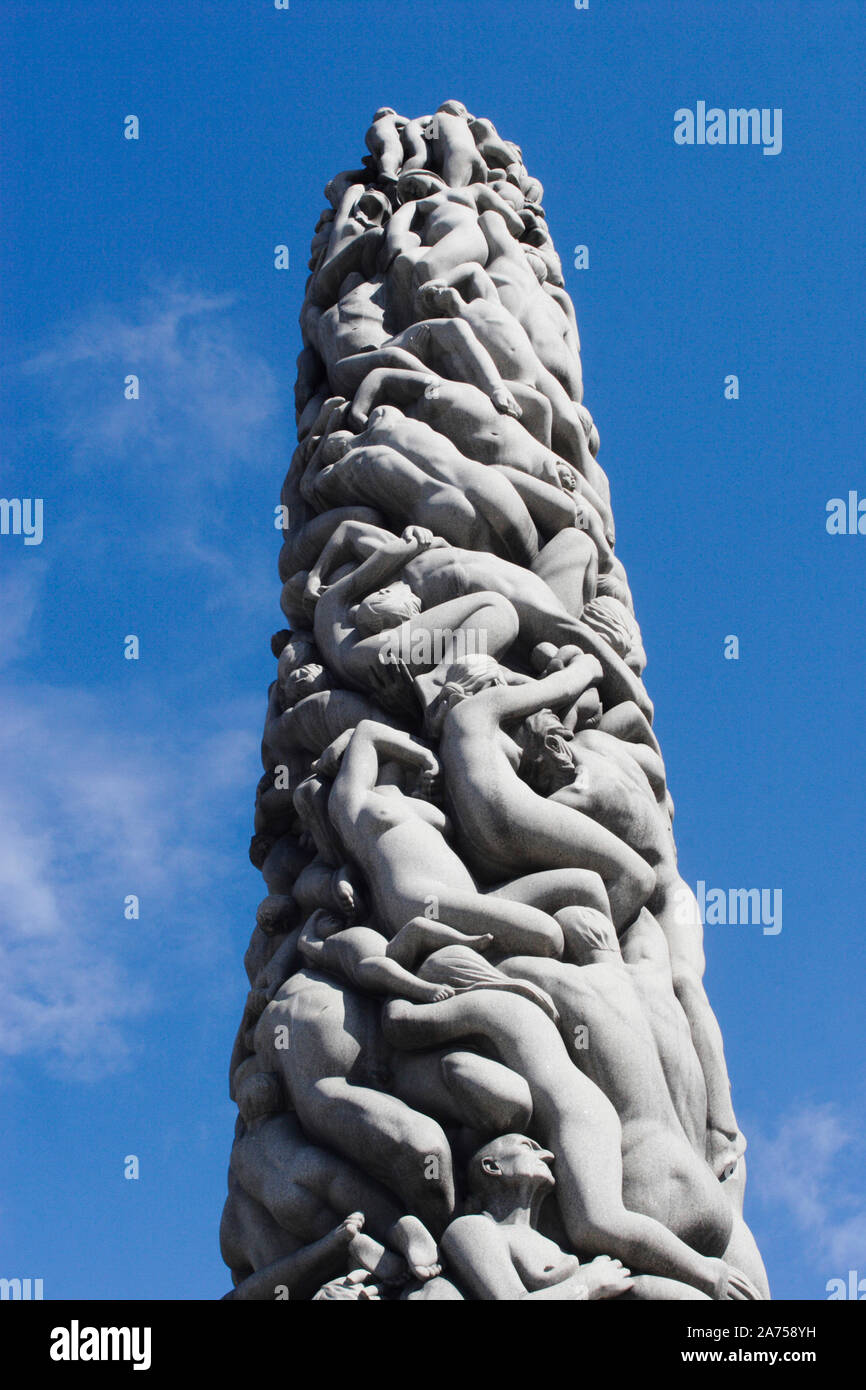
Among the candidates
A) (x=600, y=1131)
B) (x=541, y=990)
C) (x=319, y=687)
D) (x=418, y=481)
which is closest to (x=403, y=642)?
(x=319, y=687)

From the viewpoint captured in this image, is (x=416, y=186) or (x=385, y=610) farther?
(x=416, y=186)

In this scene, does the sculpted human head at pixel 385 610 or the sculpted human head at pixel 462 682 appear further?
the sculpted human head at pixel 385 610

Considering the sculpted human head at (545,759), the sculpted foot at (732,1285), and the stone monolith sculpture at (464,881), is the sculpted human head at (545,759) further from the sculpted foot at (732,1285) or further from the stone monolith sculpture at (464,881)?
the sculpted foot at (732,1285)

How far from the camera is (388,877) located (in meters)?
6.95

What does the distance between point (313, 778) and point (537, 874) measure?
49.2 inches

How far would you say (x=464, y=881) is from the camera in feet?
22.7

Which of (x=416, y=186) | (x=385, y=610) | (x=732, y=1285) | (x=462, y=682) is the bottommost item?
(x=732, y=1285)

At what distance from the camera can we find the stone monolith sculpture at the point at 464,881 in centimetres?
602

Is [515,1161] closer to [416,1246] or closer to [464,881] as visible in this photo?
[416,1246]

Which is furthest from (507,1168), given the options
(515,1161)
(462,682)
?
(462,682)

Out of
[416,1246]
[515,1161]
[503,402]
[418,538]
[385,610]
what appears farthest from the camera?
[503,402]

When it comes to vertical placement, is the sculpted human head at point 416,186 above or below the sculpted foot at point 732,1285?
above

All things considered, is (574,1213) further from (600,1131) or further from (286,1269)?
(286,1269)

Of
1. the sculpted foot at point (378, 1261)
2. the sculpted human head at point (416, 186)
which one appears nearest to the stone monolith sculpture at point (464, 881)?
the sculpted foot at point (378, 1261)
